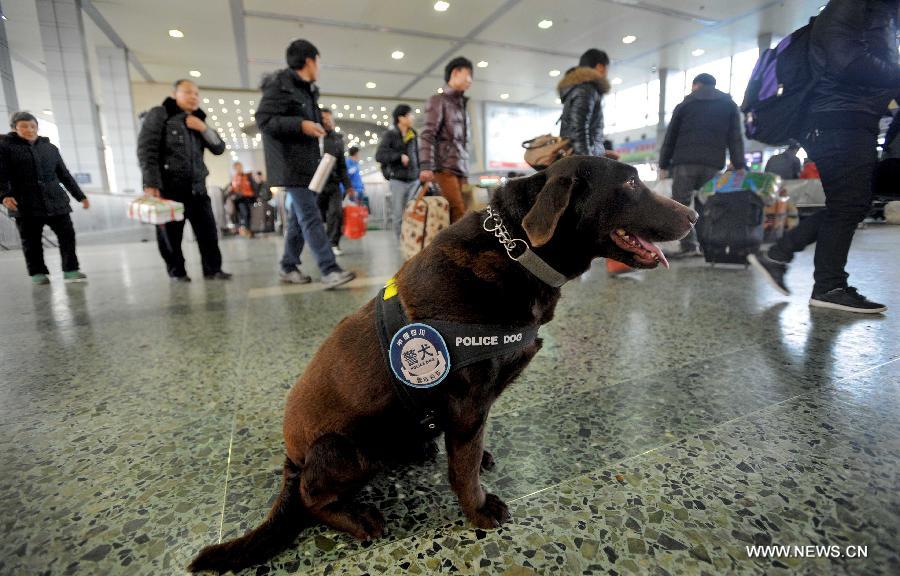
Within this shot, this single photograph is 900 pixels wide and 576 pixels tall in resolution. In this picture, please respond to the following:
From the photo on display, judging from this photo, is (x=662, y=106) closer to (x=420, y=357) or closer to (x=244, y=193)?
(x=244, y=193)

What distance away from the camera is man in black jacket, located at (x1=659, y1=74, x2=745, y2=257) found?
4.75 m

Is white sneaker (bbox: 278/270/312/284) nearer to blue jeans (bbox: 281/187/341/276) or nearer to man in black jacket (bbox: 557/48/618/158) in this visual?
blue jeans (bbox: 281/187/341/276)

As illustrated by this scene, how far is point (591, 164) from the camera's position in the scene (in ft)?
3.81

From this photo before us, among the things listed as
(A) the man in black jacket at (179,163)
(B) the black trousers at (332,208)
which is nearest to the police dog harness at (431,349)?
(A) the man in black jacket at (179,163)

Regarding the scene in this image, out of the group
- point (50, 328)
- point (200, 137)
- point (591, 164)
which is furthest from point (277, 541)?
point (200, 137)

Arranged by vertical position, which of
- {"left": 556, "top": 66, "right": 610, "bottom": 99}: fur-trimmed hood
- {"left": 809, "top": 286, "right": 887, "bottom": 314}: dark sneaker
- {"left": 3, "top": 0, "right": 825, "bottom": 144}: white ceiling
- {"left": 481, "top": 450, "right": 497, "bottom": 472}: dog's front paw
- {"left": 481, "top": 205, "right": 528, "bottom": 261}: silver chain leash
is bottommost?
{"left": 481, "top": 450, "right": 497, "bottom": 472}: dog's front paw

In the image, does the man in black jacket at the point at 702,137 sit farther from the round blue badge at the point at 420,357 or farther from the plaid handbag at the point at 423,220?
the round blue badge at the point at 420,357

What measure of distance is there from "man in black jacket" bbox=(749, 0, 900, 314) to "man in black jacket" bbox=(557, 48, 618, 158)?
1394mm

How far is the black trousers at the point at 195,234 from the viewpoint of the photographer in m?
4.66

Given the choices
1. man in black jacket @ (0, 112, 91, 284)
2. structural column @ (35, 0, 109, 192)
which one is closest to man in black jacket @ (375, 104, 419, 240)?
man in black jacket @ (0, 112, 91, 284)

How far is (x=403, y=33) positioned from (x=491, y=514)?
45.7ft

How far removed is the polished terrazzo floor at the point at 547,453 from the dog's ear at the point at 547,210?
0.70 metres

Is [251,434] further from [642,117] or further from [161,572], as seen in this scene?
[642,117]

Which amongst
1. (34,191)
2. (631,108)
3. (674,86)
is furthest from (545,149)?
(631,108)
